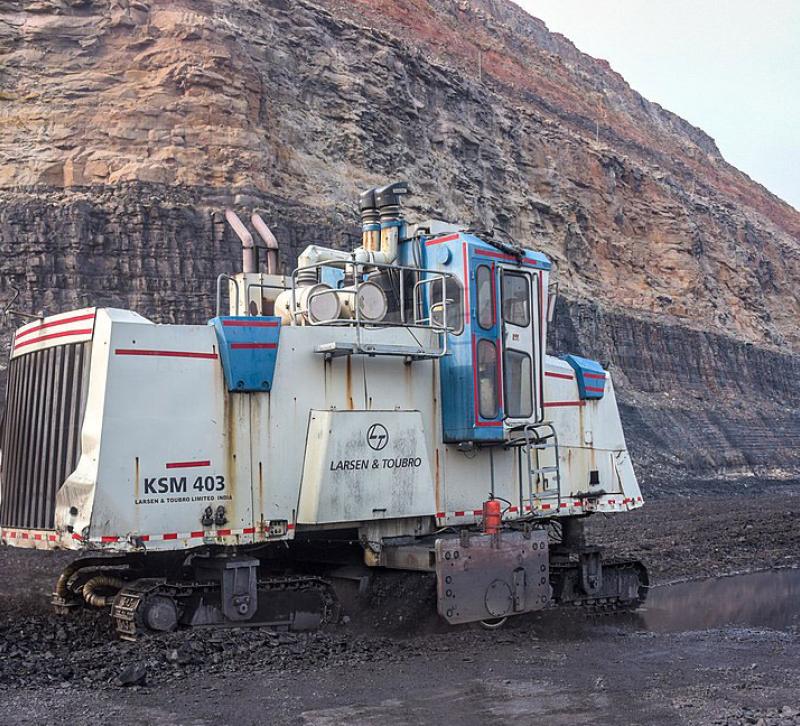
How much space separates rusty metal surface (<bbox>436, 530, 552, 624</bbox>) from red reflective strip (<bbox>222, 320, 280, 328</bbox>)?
242cm

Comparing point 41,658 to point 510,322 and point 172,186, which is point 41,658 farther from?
point 172,186

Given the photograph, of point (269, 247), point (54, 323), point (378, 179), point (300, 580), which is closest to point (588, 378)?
point (269, 247)

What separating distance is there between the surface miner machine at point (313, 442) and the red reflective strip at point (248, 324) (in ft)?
0.09

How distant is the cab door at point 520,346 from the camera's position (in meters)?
10.1

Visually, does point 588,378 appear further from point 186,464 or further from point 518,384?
point 186,464

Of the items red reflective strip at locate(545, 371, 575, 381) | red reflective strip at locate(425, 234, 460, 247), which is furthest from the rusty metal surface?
red reflective strip at locate(425, 234, 460, 247)

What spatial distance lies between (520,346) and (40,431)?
15.4 ft

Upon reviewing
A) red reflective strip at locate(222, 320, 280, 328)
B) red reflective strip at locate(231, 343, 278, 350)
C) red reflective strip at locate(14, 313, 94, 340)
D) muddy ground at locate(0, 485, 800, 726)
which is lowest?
muddy ground at locate(0, 485, 800, 726)

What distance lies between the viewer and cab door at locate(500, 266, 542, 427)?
10125mm

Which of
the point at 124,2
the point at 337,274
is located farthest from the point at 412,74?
the point at 337,274

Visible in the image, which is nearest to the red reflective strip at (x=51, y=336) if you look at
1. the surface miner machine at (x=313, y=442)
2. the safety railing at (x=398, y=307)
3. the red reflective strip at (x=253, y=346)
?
the surface miner machine at (x=313, y=442)

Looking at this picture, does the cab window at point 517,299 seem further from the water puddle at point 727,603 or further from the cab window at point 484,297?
the water puddle at point 727,603

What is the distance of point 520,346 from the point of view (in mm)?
10266

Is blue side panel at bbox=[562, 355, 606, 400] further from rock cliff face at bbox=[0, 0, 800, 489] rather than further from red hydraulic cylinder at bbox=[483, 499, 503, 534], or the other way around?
rock cliff face at bbox=[0, 0, 800, 489]
